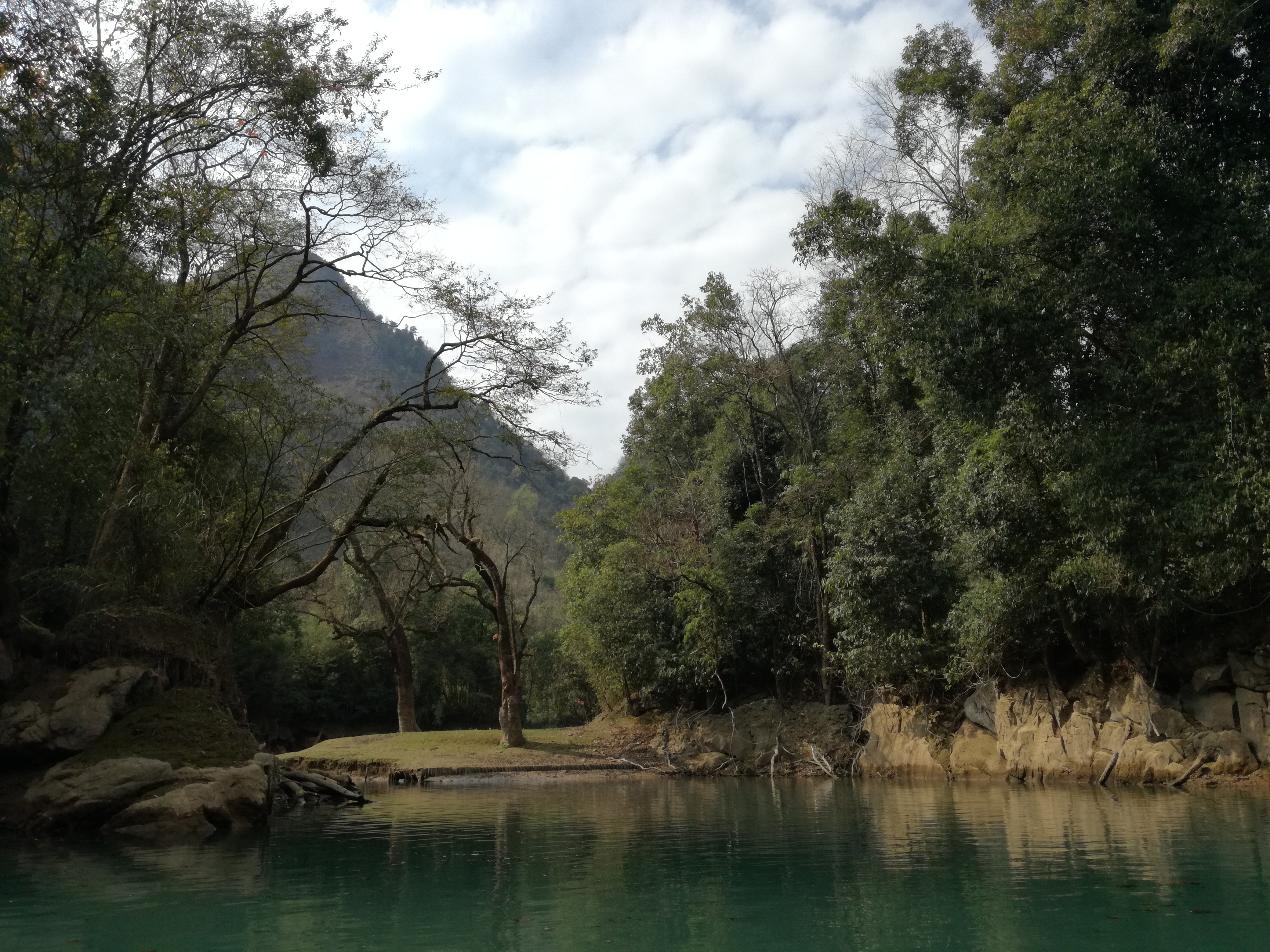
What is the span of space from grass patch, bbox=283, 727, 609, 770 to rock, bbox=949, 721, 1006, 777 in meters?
10.4

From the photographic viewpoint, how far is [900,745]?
23984mm

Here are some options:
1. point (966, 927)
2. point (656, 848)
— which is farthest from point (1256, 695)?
point (966, 927)

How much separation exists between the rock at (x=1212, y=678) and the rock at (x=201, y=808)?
1689 centimetres

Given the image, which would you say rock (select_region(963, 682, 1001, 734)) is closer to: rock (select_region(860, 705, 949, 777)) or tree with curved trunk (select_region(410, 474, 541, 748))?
rock (select_region(860, 705, 949, 777))

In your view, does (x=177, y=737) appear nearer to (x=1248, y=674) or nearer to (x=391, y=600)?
(x=1248, y=674)

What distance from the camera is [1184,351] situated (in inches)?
590

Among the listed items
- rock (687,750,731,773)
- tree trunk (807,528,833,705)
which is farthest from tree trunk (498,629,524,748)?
tree trunk (807,528,833,705)

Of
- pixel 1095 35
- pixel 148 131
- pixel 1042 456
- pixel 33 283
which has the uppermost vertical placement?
pixel 1095 35

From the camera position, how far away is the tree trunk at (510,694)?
29.2m

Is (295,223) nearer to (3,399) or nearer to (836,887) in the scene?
(3,399)

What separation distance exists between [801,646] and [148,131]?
2085 centimetres

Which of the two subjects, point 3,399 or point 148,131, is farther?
point 148,131

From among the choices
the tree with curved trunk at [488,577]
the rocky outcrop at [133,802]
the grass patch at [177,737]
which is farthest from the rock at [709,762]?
the rocky outcrop at [133,802]

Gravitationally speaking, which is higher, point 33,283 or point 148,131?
point 148,131
